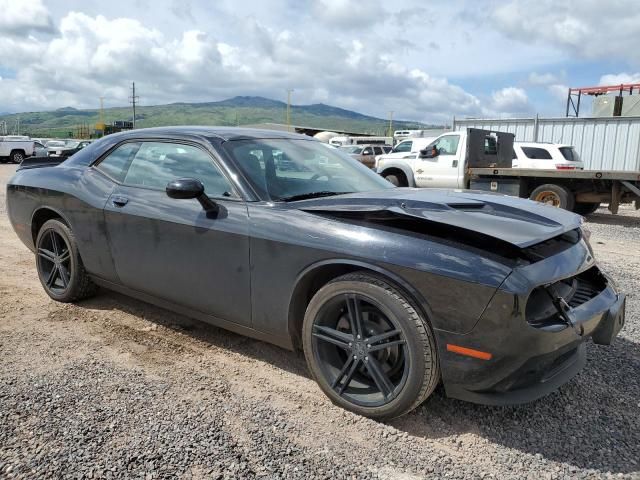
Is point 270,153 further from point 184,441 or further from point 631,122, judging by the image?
point 631,122

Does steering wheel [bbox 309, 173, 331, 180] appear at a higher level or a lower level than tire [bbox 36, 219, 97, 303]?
higher

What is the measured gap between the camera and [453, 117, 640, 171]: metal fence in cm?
1772

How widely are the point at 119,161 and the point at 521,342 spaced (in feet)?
10.2

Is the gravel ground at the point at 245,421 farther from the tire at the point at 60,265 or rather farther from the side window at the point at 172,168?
the side window at the point at 172,168

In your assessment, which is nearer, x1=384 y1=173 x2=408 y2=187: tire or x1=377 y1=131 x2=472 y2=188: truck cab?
x1=377 y1=131 x2=472 y2=188: truck cab

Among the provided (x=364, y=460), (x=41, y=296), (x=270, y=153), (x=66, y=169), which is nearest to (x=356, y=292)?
(x=364, y=460)

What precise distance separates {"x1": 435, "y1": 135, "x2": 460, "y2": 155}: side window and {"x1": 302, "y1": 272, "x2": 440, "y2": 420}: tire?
1057 cm

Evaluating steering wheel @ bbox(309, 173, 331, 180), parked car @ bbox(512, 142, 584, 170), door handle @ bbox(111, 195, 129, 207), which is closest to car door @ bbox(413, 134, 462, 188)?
parked car @ bbox(512, 142, 584, 170)

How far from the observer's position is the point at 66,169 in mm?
4375

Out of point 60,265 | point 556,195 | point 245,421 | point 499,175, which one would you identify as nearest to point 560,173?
point 556,195

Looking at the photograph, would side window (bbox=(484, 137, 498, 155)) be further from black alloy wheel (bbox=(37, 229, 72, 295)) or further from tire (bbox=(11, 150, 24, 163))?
tire (bbox=(11, 150, 24, 163))

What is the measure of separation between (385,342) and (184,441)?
1.07 m

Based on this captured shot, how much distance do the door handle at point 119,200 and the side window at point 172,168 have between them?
0.41 feet

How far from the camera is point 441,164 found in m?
12.7
